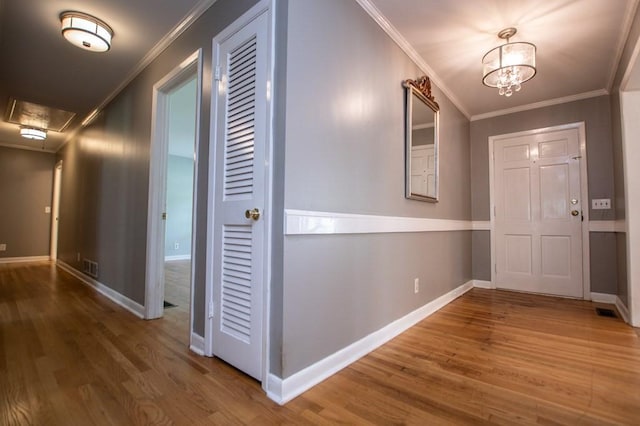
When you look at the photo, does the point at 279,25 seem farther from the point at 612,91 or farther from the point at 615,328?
the point at 612,91

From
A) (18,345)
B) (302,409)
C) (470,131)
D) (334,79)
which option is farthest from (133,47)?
(470,131)

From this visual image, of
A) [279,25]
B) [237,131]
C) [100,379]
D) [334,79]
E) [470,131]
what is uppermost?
[470,131]

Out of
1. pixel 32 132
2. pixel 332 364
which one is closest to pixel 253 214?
pixel 332 364

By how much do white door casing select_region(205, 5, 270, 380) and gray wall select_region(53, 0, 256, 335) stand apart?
0.17 metres

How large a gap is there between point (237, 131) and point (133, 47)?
1.73 metres

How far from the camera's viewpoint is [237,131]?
168 centimetres

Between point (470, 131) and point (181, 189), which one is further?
point (181, 189)

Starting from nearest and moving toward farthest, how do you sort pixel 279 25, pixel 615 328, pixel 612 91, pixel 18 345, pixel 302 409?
1. pixel 302 409
2. pixel 279 25
3. pixel 18 345
4. pixel 615 328
5. pixel 612 91

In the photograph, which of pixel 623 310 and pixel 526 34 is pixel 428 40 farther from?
pixel 623 310

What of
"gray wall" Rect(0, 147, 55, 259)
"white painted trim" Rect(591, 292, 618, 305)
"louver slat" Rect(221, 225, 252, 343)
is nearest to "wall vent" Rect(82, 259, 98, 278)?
"louver slat" Rect(221, 225, 252, 343)

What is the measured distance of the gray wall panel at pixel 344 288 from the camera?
56.5 inches

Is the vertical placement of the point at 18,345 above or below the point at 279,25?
below

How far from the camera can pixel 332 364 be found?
1.62 meters

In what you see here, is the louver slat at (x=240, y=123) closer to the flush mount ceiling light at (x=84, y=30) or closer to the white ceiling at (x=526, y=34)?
the white ceiling at (x=526, y=34)
